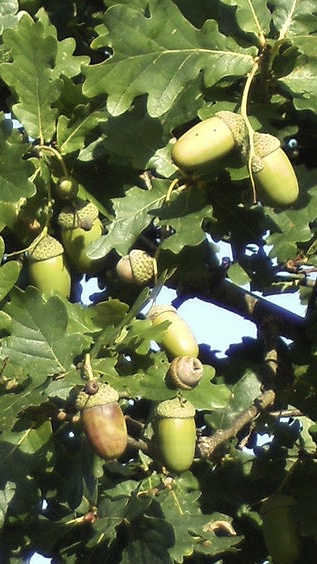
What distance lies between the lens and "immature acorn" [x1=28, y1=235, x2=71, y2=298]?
2150mm

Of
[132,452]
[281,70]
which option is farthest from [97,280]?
[281,70]

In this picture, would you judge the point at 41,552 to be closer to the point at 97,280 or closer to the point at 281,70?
the point at 97,280

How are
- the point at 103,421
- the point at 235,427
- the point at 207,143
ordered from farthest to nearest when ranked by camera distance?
the point at 235,427 < the point at 207,143 < the point at 103,421

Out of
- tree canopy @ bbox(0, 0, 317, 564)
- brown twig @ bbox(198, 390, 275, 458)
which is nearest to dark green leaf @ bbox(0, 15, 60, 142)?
tree canopy @ bbox(0, 0, 317, 564)

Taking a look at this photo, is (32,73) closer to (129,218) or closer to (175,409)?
(129,218)

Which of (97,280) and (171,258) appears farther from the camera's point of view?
(97,280)

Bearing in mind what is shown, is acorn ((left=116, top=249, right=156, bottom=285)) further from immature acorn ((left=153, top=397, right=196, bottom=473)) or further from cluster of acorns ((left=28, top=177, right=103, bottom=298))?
immature acorn ((left=153, top=397, right=196, bottom=473))

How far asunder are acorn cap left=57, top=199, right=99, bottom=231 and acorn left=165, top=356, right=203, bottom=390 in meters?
0.34

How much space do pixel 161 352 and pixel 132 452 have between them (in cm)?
44

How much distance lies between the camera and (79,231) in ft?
7.11

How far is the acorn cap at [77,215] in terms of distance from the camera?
2172 mm

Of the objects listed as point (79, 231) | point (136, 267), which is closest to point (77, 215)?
point (79, 231)

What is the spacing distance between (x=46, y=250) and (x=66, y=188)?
0.11 m

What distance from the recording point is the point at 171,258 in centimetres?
219
